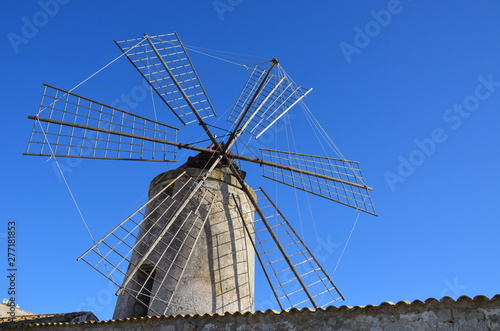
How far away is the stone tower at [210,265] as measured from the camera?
7.24 m

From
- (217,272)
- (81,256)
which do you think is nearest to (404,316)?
(217,272)

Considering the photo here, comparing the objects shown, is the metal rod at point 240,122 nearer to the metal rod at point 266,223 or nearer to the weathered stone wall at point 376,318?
the metal rod at point 266,223

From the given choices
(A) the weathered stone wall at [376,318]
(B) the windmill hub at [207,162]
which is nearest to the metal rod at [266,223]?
(B) the windmill hub at [207,162]

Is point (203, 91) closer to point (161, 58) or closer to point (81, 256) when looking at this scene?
point (161, 58)

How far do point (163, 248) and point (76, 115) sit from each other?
2.55 meters

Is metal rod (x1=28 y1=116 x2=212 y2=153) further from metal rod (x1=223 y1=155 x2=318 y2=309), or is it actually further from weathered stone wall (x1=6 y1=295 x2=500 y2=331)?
weathered stone wall (x1=6 y1=295 x2=500 y2=331)

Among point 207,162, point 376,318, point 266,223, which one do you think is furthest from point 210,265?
point 376,318

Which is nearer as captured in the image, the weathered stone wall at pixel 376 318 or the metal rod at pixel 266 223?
the weathered stone wall at pixel 376 318

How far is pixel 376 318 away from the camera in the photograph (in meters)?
4.11

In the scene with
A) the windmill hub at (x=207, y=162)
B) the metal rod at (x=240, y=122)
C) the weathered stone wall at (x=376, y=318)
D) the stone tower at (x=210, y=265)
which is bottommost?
the weathered stone wall at (x=376, y=318)

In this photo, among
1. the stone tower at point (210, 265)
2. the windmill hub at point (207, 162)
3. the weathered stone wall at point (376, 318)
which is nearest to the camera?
the weathered stone wall at point (376, 318)

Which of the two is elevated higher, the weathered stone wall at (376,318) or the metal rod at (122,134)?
the metal rod at (122,134)

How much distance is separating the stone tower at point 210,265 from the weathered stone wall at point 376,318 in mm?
1984

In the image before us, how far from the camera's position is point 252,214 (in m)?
8.60
